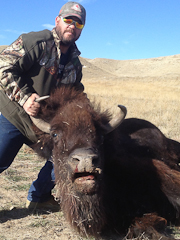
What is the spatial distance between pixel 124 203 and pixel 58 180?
3.11 ft

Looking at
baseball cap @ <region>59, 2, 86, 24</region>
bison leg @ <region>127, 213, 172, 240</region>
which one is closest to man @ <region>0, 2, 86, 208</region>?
baseball cap @ <region>59, 2, 86, 24</region>

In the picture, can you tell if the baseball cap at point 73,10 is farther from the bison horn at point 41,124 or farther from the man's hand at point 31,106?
the bison horn at point 41,124

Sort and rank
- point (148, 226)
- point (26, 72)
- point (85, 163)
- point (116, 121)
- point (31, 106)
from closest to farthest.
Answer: point (85, 163), point (148, 226), point (31, 106), point (116, 121), point (26, 72)

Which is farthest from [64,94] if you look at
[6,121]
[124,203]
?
[124,203]

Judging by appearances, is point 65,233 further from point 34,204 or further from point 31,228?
point 34,204

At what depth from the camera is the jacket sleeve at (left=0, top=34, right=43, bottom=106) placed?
3.56 metres

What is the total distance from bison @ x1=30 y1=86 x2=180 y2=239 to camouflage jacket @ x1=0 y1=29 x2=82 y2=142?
0.74 ft

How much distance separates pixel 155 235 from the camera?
130 inches

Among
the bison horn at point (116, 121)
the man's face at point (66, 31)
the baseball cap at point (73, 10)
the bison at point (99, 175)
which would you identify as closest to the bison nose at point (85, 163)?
the bison at point (99, 175)

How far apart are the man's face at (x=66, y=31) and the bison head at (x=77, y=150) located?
0.74 meters

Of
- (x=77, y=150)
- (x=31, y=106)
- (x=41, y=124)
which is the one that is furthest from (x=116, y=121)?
(x=31, y=106)

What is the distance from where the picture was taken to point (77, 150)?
120 inches

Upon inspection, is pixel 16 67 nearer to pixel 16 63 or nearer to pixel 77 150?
pixel 16 63

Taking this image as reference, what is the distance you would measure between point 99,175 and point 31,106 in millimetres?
1312
